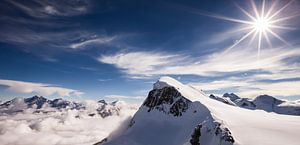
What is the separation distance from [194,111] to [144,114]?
138 feet

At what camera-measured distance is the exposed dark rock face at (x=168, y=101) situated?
11100cm

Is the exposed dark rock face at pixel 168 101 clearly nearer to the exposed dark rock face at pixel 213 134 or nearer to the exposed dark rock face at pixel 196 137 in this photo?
the exposed dark rock face at pixel 196 137

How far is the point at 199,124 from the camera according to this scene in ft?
256

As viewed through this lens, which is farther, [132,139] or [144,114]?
[144,114]

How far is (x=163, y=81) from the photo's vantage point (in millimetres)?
137500

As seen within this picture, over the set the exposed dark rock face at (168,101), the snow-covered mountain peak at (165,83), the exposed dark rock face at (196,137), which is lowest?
the exposed dark rock face at (196,137)

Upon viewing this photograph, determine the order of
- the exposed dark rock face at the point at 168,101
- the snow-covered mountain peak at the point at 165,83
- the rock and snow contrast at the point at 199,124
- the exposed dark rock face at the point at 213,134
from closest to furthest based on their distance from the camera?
1. the rock and snow contrast at the point at 199,124
2. the exposed dark rock face at the point at 213,134
3. the exposed dark rock face at the point at 168,101
4. the snow-covered mountain peak at the point at 165,83

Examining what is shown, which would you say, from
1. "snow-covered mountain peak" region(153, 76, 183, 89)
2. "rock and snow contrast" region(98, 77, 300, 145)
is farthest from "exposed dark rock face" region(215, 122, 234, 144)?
"snow-covered mountain peak" region(153, 76, 183, 89)

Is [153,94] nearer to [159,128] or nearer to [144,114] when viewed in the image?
[144,114]

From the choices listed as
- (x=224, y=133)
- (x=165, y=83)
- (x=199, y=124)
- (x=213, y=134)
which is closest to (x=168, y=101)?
(x=165, y=83)

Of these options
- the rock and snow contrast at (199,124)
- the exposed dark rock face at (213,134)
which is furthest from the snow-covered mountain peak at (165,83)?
the exposed dark rock face at (213,134)

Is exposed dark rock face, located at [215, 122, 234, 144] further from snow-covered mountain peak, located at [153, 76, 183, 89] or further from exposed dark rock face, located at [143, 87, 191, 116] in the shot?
snow-covered mountain peak, located at [153, 76, 183, 89]

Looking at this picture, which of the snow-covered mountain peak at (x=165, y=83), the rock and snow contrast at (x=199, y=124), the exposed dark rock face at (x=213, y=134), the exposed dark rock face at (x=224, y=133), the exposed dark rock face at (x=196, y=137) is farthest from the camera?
the snow-covered mountain peak at (x=165, y=83)

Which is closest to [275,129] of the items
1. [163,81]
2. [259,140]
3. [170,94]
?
[259,140]
